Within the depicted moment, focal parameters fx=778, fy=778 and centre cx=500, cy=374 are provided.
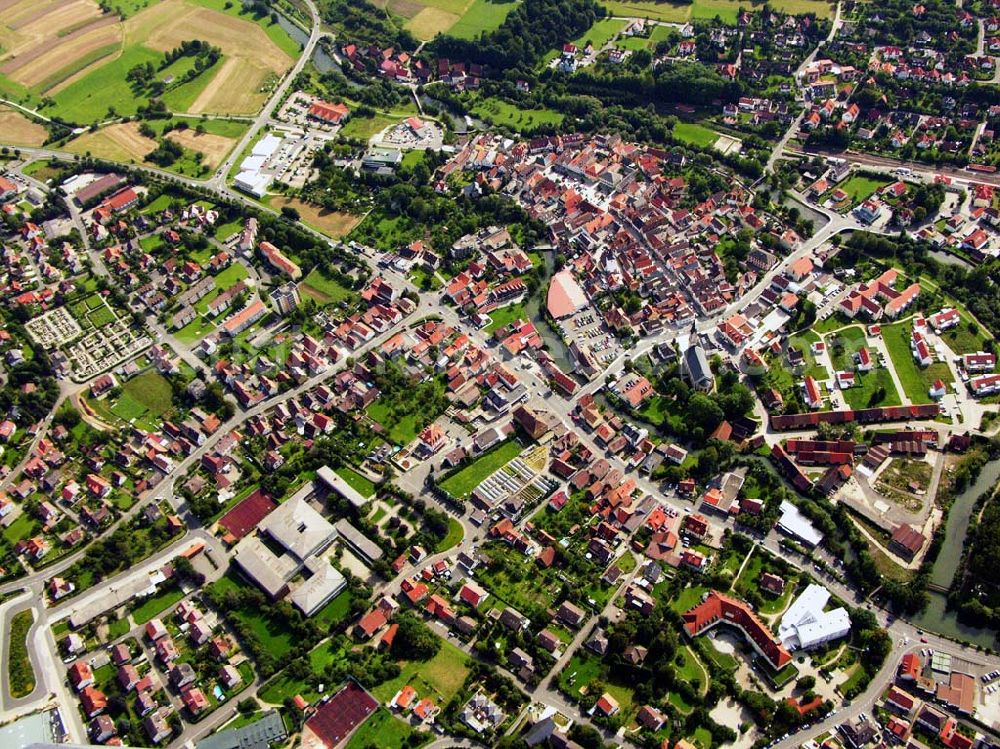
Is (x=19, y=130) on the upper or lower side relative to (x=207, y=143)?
upper

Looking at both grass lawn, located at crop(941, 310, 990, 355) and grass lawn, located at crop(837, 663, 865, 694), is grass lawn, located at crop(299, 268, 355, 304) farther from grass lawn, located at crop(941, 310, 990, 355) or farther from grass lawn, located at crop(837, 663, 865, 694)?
grass lawn, located at crop(941, 310, 990, 355)

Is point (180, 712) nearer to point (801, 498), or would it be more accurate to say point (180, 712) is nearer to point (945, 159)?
point (801, 498)

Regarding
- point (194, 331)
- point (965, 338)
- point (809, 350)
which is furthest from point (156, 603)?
point (965, 338)

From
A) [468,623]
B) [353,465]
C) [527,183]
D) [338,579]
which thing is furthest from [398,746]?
[527,183]

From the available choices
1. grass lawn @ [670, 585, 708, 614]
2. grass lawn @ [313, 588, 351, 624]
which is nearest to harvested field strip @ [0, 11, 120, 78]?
grass lawn @ [313, 588, 351, 624]

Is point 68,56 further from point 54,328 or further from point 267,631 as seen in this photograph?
point 267,631

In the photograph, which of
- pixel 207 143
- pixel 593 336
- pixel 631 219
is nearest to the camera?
pixel 593 336
